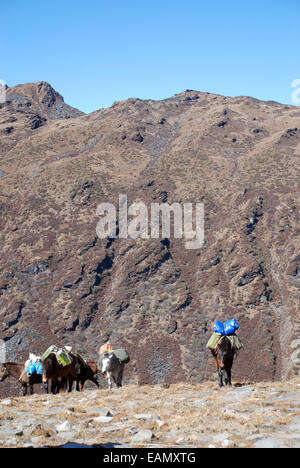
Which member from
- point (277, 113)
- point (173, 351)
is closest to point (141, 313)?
point (173, 351)

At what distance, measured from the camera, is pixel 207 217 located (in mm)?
95062

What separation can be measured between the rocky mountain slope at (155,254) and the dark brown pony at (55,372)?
44.1 meters

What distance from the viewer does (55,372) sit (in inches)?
752

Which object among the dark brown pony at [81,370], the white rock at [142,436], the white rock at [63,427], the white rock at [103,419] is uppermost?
the white rock at [142,436]

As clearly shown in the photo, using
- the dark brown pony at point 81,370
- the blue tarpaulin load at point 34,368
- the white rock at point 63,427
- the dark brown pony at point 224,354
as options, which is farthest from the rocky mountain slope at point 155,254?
the white rock at point 63,427

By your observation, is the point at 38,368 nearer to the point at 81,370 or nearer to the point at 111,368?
the point at 81,370

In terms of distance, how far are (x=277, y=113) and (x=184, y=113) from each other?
1346 inches

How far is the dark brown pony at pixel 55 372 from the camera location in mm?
18688

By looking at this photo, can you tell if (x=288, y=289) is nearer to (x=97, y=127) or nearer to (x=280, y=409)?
(x=280, y=409)

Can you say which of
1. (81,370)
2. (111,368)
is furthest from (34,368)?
(111,368)

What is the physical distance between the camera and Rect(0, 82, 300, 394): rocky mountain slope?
69.0 meters

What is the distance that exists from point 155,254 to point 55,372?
66.9 metres

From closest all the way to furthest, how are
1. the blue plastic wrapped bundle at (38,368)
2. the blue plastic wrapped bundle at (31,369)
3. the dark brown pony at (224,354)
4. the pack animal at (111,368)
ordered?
the dark brown pony at (224,354) < the blue plastic wrapped bundle at (38,368) < the blue plastic wrapped bundle at (31,369) < the pack animal at (111,368)

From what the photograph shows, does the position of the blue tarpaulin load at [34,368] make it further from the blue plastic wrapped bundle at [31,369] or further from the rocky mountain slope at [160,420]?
the rocky mountain slope at [160,420]
